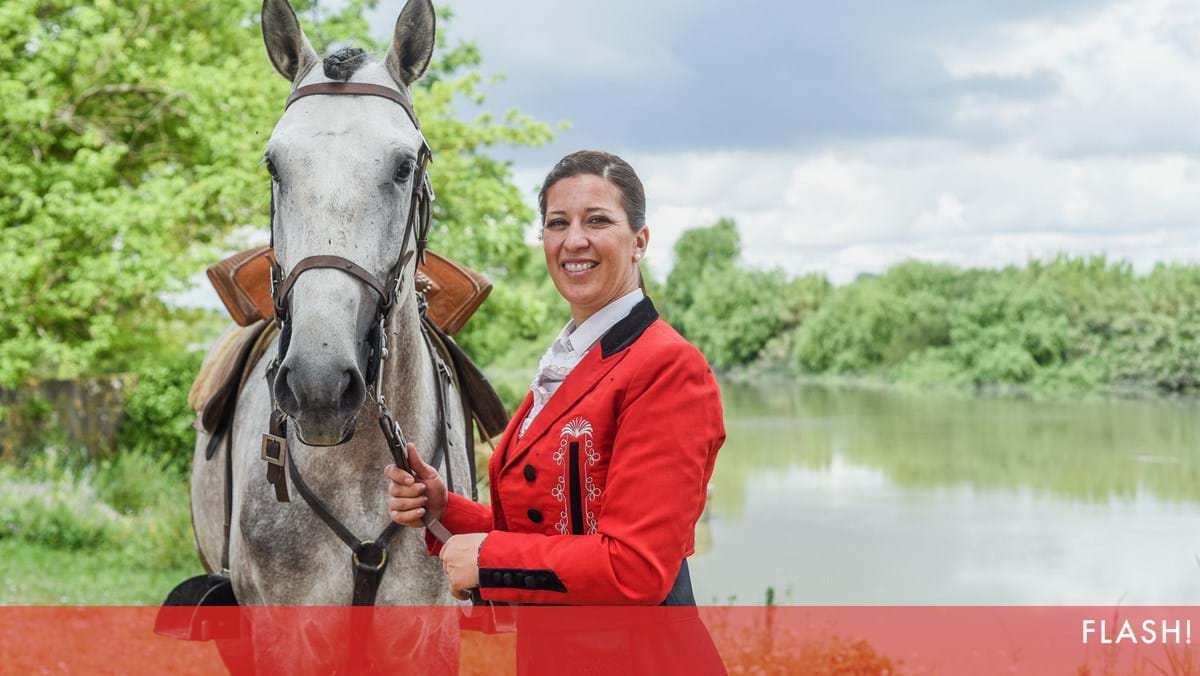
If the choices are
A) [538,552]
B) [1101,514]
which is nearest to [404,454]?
[538,552]

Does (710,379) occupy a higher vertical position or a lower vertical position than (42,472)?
higher

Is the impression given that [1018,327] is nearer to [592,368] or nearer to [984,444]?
[984,444]

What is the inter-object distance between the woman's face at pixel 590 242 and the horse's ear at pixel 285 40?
106 cm

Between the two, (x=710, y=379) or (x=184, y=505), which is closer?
(x=710, y=379)

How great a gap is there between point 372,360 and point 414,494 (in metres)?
0.30

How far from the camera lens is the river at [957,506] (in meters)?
14.9

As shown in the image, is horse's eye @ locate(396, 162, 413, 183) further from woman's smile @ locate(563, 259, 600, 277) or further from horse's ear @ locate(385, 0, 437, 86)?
woman's smile @ locate(563, 259, 600, 277)

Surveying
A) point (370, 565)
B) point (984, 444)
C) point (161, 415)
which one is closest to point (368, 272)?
point (370, 565)

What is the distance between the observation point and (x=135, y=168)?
1554 centimetres

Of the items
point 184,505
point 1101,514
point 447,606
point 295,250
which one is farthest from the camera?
point 1101,514

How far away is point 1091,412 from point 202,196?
109 ft

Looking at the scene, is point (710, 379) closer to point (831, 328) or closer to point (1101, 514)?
point (1101, 514)

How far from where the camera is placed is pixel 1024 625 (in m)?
7.86

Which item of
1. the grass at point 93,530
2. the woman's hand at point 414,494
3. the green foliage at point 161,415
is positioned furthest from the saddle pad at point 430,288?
the green foliage at point 161,415
